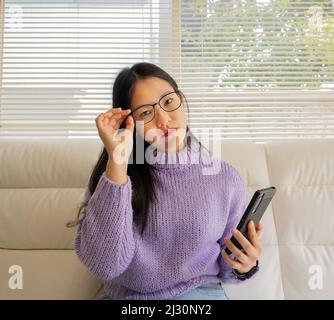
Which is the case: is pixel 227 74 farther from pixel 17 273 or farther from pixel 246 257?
pixel 17 273

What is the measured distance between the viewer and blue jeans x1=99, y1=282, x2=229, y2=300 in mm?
916

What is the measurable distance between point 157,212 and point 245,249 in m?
0.24

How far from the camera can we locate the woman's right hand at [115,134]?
31.8 inches

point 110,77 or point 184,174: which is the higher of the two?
point 110,77

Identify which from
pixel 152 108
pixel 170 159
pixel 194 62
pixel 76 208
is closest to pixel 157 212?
pixel 170 159

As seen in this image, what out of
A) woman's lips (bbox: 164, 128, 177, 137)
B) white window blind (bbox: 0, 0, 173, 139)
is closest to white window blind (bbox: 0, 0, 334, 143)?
white window blind (bbox: 0, 0, 173, 139)

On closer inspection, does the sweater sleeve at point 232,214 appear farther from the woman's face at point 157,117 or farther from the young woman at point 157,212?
the woman's face at point 157,117

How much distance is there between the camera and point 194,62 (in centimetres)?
171

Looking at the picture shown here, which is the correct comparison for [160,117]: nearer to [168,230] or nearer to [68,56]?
[168,230]

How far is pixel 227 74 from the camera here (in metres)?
1.70

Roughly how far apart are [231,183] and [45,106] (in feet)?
3.56

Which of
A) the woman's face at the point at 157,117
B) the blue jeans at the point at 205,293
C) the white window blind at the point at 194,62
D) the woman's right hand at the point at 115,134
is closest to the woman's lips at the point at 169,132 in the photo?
the woman's face at the point at 157,117
